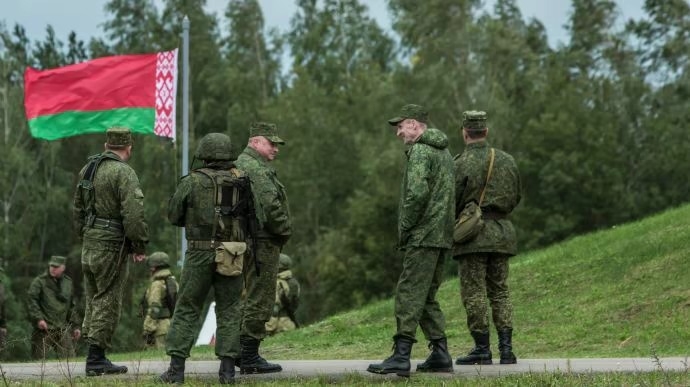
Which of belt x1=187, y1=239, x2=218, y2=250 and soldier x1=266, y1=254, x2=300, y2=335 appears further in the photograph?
soldier x1=266, y1=254, x2=300, y2=335

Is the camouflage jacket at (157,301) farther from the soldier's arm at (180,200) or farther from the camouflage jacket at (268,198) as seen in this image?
the soldier's arm at (180,200)

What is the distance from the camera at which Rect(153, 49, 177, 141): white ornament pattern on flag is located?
23.3m

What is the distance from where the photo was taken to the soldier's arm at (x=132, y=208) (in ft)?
37.6

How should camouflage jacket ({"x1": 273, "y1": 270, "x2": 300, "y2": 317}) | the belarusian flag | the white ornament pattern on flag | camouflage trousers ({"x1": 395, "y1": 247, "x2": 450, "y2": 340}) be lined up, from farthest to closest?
1. the belarusian flag
2. the white ornament pattern on flag
3. camouflage jacket ({"x1": 273, "y1": 270, "x2": 300, "y2": 317})
4. camouflage trousers ({"x1": 395, "y1": 247, "x2": 450, "y2": 340})

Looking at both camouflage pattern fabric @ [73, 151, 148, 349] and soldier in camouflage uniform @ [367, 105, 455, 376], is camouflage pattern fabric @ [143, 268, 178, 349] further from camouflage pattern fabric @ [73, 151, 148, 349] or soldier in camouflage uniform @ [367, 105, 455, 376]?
soldier in camouflage uniform @ [367, 105, 455, 376]

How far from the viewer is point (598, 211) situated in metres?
59.0

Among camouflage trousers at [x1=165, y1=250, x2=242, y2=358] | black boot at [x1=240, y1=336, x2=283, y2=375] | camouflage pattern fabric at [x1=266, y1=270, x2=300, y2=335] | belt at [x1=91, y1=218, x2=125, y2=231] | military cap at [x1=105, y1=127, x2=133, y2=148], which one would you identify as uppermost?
Result: military cap at [x1=105, y1=127, x2=133, y2=148]

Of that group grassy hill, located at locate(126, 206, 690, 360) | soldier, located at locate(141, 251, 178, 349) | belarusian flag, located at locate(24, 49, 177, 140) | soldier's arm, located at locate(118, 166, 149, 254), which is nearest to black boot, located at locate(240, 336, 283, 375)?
soldier's arm, located at locate(118, 166, 149, 254)

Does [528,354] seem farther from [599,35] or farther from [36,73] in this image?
[599,35]

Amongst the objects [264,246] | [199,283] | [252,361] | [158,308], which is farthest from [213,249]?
[158,308]

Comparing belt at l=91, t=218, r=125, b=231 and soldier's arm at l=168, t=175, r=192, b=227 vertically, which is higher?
soldier's arm at l=168, t=175, r=192, b=227

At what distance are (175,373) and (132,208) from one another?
192 centimetres

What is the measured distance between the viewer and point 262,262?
11234mm

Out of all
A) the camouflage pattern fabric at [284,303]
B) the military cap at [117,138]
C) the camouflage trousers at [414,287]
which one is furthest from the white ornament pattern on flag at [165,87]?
the camouflage trousers at [414,287]
